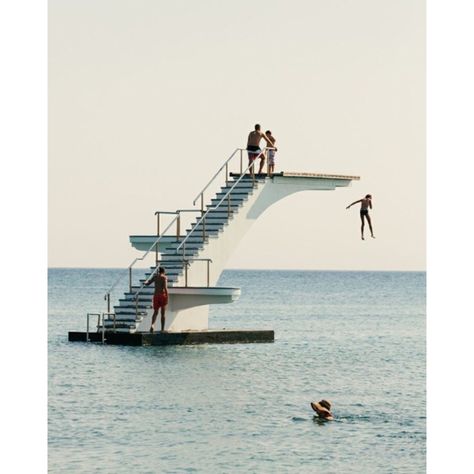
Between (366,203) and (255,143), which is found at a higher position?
(255,143)

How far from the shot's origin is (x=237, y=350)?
37.7 metres

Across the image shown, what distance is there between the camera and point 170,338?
36156mm

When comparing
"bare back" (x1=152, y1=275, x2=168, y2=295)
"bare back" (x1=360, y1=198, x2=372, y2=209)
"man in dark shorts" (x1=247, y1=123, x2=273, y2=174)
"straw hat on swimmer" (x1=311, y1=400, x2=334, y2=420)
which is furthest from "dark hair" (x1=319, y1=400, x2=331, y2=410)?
"man in dark shorts" (x1=247, y1=123, x2=273, y2=174)

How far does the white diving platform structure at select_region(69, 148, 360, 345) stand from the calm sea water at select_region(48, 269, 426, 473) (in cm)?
64

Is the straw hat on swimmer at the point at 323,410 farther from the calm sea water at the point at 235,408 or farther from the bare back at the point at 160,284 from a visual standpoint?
the bare back at the point at 160,284

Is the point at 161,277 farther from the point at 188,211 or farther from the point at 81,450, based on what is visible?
the point at 81,450

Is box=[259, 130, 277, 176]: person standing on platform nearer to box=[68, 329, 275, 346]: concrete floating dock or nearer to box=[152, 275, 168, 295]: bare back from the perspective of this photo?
box=[68, 329, 275, 346]: concrete floating dock

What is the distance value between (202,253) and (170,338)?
84.2 inches

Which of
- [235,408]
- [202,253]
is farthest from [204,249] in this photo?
[235,408]

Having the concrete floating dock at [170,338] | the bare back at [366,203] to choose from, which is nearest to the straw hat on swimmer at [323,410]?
the bare back at [366,203]

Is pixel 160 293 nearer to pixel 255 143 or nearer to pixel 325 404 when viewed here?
pixel 255 143

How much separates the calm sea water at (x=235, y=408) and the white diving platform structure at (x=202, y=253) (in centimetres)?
64
